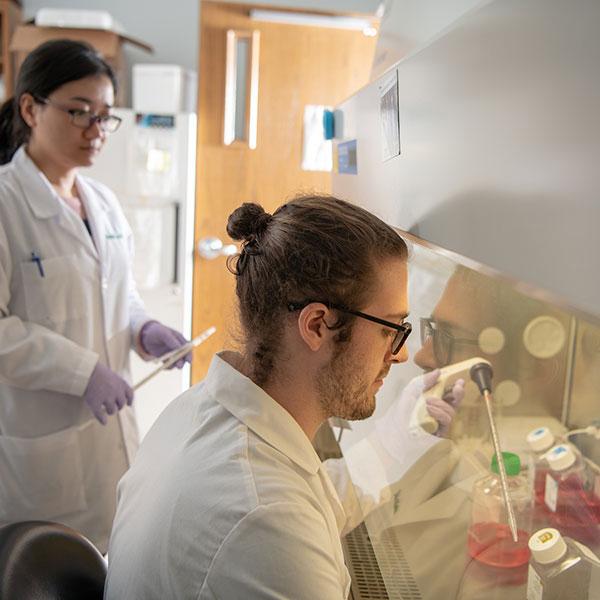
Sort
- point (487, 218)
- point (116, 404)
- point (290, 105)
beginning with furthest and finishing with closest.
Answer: point (290, 105) < point (116, 404) < point (487, 218)

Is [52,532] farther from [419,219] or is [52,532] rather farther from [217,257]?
[217,257]

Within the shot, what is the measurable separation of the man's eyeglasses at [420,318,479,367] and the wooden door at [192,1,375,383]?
1.80m

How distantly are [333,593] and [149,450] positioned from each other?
34cm

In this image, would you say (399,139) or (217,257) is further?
(217,257)

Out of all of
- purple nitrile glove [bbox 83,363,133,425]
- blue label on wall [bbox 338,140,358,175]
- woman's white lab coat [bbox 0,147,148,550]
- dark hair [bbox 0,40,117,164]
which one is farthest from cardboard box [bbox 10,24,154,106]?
blue label on wall [bbox 338,140,358,175]

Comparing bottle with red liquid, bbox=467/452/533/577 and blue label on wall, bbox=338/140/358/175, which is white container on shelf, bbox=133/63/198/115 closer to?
blue label on wall, bbox=338/140/358/175

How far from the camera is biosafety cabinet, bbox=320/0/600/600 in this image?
16.9 inches

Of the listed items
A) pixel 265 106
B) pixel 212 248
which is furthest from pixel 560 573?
pixel 265 106

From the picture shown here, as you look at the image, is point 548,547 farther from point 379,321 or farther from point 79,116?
point 79,116

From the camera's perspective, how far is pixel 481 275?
2.52ft

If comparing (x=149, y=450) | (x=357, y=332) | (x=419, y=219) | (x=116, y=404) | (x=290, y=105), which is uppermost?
(x=290, y=105)

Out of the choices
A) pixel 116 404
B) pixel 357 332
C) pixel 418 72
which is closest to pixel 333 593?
pixel 357 332

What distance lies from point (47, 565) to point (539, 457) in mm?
742

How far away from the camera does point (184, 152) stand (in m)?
2.88
